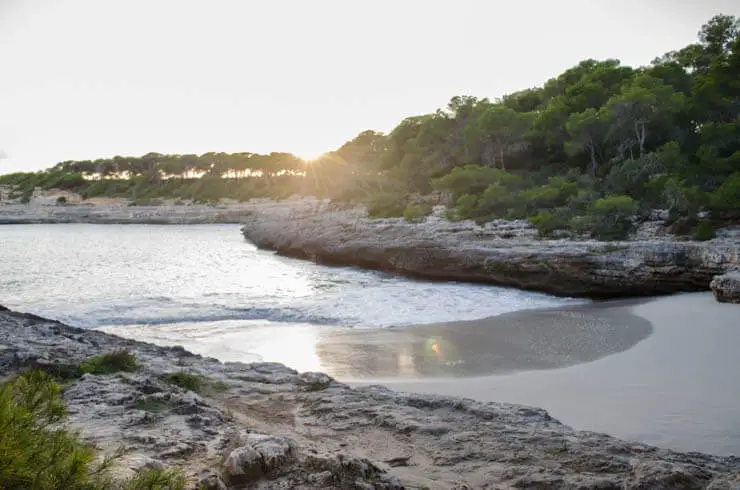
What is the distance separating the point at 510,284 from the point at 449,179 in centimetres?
986

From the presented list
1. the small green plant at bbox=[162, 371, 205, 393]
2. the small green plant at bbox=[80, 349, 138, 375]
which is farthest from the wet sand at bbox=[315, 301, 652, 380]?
the small green plant at bbox=[80, 349, 138, 375]

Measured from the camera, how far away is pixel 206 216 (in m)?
59.2

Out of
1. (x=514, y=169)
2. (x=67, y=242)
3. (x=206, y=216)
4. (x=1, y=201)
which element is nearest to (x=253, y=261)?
(x=514, y=169)

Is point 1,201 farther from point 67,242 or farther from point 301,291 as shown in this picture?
point 301,291

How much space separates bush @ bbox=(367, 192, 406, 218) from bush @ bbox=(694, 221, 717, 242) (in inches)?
497

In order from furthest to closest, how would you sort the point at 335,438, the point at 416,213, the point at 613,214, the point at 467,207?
the point at 416,213 < the point at 467,207 < the point at 613,214 < the point at 335,438

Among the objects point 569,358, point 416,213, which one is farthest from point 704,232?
point 416,213

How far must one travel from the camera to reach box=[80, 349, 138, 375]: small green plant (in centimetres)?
526

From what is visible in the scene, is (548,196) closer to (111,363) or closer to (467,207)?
(467,207)

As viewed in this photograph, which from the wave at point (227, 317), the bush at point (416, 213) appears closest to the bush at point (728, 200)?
the bush at point (416, 213)

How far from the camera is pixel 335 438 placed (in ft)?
13.8

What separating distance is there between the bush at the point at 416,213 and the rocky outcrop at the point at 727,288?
471 inches

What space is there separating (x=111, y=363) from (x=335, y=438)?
2885mm

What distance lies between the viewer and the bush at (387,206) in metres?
24.3
